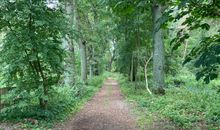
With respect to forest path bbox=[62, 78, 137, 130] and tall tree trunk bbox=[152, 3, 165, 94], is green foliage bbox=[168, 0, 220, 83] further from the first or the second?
tall tree trunk bbox=[152, 3, 165, 94]

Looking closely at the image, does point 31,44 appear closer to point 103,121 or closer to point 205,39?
point 103,121

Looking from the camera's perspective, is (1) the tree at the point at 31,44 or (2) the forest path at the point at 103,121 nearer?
(1) the tree at the point at 31,44

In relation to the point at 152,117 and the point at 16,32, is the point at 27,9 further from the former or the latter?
the point at 152,117

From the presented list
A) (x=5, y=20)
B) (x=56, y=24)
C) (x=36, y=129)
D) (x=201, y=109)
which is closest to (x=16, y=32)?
(x=5, y=20)

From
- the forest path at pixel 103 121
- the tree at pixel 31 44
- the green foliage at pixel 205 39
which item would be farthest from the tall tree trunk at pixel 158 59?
the green foliage at pixel 205 39

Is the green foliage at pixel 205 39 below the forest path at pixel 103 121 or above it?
above

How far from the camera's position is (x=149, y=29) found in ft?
74.9

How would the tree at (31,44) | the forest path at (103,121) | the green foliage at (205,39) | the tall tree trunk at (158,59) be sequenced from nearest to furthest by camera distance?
1. the green foliage at (205,39)
2. the tree at (31,44)
3. the forest path at (103,121)
4. the tall tree trunk at (158,59)

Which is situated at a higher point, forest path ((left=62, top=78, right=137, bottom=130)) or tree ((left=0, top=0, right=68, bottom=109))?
tree ((left=0, top=0, right=68, bottom=109))

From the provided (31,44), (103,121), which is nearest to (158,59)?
(103,121)

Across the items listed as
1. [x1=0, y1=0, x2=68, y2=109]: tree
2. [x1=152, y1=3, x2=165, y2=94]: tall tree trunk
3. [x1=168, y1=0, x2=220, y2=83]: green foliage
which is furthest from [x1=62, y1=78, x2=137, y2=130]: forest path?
[x1=168, y1=0, x2=220, y2=83]: green foliage

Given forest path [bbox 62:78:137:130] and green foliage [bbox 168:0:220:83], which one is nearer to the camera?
green foliage [bbox 168:0:220:83]

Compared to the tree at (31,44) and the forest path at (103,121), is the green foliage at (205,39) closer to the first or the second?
the forest path at (103,121)

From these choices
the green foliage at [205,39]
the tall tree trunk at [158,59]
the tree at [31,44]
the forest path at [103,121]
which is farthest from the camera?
the tall tree trunk at [158,59]
